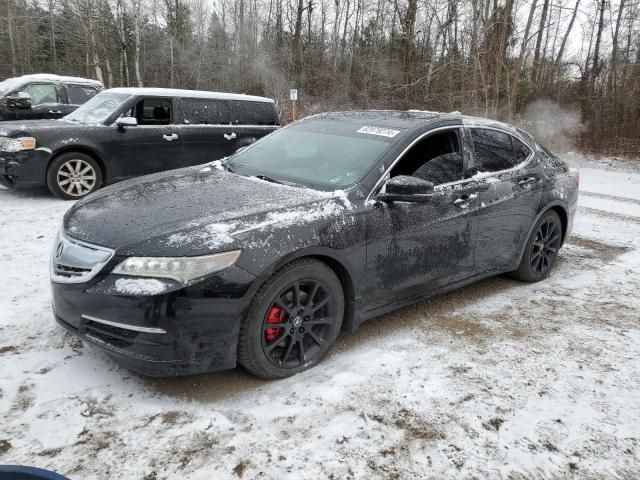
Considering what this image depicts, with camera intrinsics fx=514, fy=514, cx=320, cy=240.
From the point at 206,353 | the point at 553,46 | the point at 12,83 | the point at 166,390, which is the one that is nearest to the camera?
the point at 206,353

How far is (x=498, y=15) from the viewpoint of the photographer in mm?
18000

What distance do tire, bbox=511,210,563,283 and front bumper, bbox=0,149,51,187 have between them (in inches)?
246

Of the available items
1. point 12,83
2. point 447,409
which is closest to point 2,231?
point 447,409

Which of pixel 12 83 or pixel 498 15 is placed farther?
pixel 498 15

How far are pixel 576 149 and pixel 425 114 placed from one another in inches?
629

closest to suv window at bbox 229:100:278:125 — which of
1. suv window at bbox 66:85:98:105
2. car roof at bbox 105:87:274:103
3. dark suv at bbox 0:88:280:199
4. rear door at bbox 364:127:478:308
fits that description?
dark suv at bbox 0:88:280:199

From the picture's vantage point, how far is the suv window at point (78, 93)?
1175 centimetres

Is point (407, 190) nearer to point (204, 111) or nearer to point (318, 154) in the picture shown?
point (318, 154)

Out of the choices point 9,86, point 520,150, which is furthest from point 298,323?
point 9,86

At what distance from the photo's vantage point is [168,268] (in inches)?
104

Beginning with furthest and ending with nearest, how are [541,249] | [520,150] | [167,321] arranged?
[541,249]
[520,150]
[167,321]

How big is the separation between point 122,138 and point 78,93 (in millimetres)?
5257

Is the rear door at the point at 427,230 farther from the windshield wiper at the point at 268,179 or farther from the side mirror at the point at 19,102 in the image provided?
the side mirror at the point at 19,102

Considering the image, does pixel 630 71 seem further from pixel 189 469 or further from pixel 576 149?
pixel 189 469
